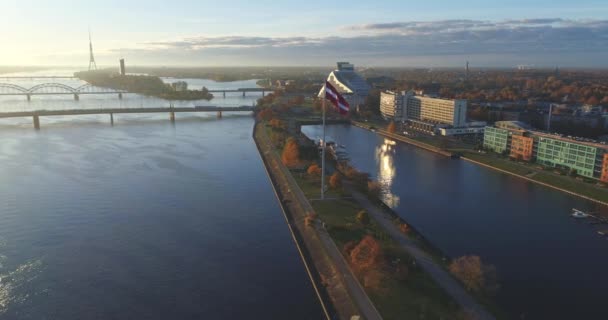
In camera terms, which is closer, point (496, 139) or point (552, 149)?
point (552, 149)

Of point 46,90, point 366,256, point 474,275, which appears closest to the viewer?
point 474,275

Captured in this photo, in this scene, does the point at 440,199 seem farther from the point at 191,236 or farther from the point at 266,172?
the point at 191,236

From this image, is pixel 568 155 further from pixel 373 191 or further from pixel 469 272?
pixel 469 272

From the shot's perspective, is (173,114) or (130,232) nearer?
(130,232)

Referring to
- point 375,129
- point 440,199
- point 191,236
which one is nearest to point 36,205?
point 191,236

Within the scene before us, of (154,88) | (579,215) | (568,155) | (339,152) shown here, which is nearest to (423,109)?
(339,152)


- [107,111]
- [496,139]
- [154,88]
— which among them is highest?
[154,88]
